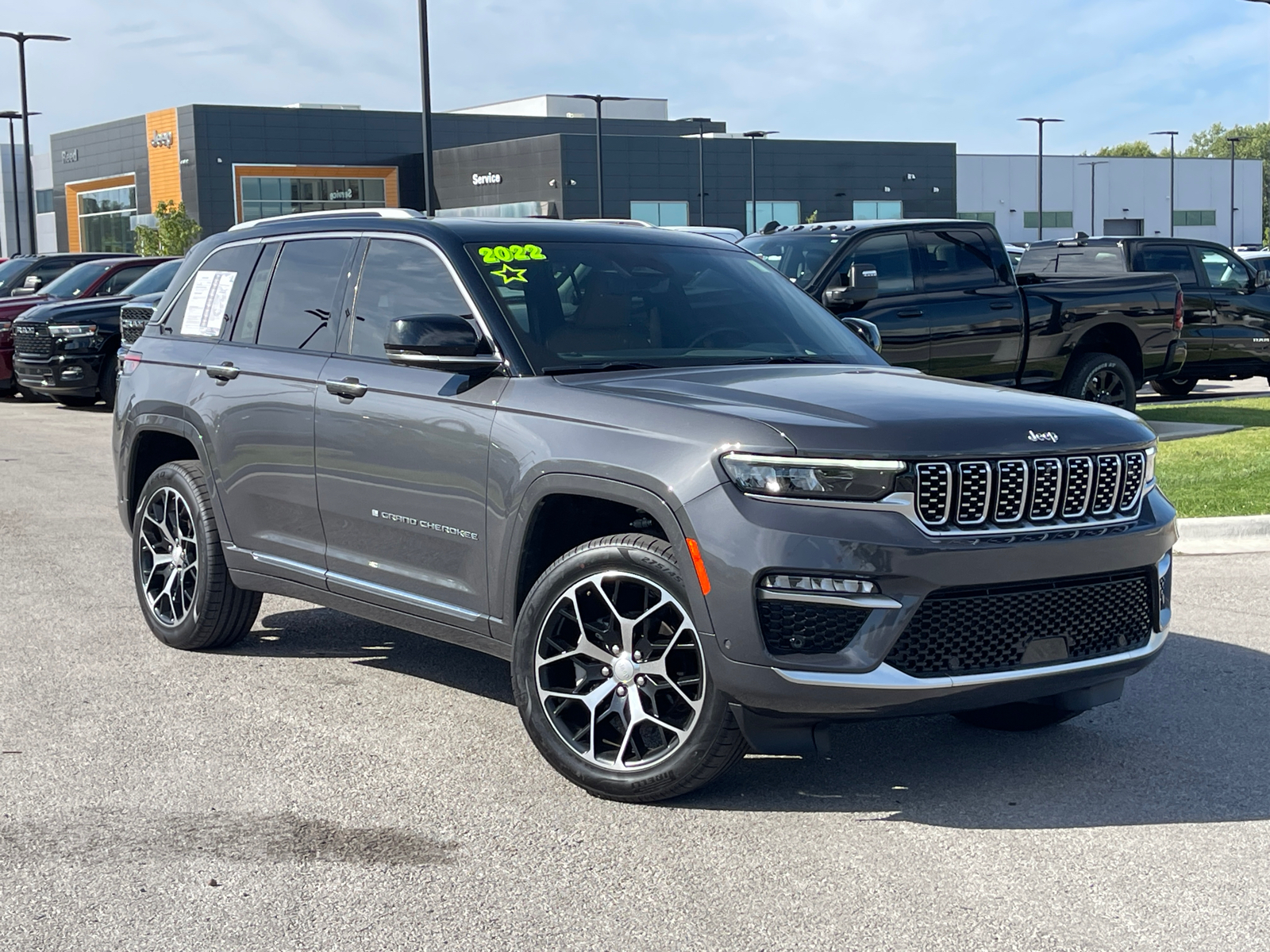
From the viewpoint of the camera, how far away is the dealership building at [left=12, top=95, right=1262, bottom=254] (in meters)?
78.0

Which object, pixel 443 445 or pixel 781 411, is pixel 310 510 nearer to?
pixel 443 445

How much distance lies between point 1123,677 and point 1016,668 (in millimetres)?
559

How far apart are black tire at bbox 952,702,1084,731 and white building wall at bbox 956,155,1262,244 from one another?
96.3m

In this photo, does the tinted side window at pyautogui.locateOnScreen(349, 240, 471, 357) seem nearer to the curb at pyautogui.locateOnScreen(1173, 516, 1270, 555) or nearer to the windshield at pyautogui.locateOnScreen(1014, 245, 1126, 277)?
the curb at pyautogui.locateOnScreen(1173, 516, 1270, 555)

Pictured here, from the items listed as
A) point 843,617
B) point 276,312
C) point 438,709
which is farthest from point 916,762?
point 276,312

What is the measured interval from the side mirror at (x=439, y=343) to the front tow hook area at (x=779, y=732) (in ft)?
5.16

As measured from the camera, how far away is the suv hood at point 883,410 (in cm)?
454

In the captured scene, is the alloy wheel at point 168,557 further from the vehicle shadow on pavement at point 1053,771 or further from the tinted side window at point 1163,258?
the tinted side window at point 1163,258

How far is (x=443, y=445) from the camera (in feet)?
18.1

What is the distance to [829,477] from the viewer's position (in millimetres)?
4492

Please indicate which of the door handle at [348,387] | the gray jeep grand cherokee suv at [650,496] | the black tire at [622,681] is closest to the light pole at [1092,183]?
the gray jeep grand cherokee suv at [650,496]

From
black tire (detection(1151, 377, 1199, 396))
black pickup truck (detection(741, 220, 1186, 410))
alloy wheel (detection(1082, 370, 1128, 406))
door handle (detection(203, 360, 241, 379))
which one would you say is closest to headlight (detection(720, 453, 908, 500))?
door handle (detection(203, 360, 241, 379))

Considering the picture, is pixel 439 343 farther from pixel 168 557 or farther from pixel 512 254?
pixel 168 557

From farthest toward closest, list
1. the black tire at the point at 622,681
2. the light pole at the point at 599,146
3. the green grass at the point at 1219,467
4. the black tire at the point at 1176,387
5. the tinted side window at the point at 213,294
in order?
the light pole at the point at 599,146 → the black tire at the point at 1176,387 → the green grass at the point at 1219,467 → the tinted side window at the point at 213,294 → the black tire at the point at 622,681
